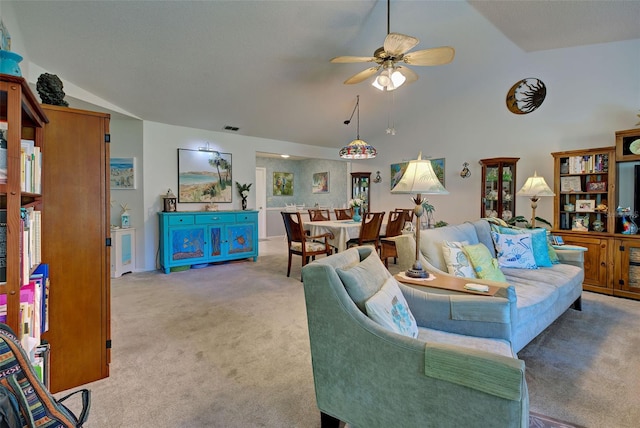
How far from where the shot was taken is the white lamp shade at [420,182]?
2082 mm

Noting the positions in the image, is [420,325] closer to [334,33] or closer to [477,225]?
[477,225]

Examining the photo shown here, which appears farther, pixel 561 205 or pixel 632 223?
pixel 561 205

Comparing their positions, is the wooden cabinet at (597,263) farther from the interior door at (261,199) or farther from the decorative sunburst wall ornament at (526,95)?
the interior door at (261,199)

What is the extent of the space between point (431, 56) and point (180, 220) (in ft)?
13.1

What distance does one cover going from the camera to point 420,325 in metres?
1.84

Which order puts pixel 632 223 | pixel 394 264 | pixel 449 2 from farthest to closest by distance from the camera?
pixel 394 264
pixel 632 223
pixel 449 2

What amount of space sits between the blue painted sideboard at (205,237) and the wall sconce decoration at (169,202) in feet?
0.42

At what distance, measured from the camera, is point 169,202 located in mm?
4859

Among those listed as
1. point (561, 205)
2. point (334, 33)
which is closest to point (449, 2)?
point (334, 33)

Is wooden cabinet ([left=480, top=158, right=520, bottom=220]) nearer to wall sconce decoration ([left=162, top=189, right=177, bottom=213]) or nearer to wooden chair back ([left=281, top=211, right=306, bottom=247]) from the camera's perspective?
wooden chair back ([left=281, top=211, right=306, bottom=247])

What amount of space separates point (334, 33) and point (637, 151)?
145 inches

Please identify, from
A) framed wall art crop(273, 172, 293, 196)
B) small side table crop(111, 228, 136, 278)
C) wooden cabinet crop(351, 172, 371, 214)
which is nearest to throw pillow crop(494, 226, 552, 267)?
wooden cabinet crop(351, 172, 371, 214)

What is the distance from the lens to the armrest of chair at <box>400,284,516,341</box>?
1667 mm

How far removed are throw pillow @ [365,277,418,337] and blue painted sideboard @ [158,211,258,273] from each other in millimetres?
3982
